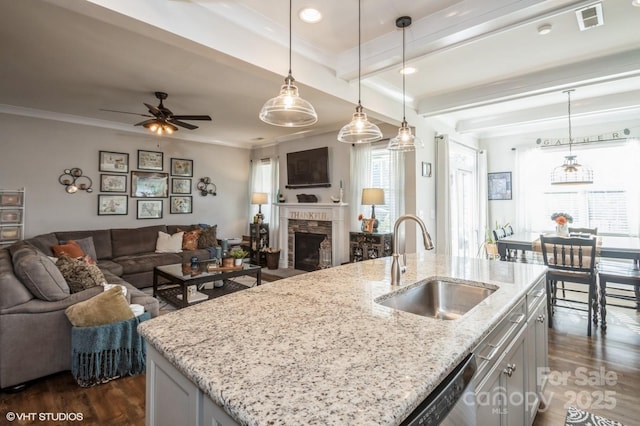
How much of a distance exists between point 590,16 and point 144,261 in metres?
5.74

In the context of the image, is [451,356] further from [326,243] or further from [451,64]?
[326,243]

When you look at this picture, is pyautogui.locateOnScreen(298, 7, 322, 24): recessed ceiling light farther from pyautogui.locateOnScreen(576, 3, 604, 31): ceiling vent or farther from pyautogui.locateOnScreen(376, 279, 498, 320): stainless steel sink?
pyautogui.locateOnScreen(376, 279, 498, 320): stainless steel sink

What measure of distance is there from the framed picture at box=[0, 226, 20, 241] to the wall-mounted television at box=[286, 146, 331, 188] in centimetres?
426

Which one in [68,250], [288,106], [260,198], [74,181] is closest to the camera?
[288,106]

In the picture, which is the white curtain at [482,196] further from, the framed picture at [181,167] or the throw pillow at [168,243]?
the framed picture at [181,167]

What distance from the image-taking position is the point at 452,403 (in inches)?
34.7

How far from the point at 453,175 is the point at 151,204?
5.63m

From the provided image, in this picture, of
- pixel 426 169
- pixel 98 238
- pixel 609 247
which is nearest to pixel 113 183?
pixel 98 238

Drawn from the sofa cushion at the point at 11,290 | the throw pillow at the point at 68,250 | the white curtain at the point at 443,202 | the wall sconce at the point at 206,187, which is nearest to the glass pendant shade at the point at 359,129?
the sofa cushion at the point at 11,290

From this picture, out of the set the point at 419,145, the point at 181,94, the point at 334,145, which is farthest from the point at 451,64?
the point at 181,94

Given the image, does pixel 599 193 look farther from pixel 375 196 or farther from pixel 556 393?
pixel 556 393

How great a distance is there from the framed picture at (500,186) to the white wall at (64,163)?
20.1 ft

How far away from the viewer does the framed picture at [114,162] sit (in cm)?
524

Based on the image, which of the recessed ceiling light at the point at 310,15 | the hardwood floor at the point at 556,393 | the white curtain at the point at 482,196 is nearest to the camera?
the hardwood floor at the point at 556,393
